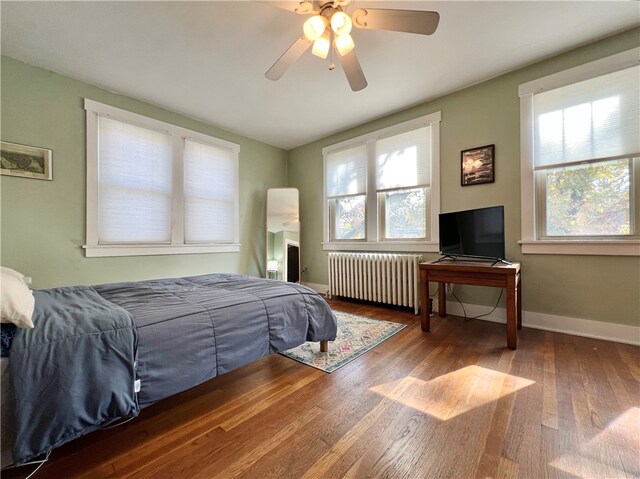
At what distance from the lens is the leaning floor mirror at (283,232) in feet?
14.1

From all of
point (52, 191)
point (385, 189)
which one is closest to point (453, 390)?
point (385, 189)

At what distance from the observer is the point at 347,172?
13.1 feet

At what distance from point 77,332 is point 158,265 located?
2374mm

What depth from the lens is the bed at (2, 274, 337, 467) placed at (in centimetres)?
94

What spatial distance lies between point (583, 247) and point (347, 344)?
2255mm

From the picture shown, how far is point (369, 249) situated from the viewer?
3.76 meters

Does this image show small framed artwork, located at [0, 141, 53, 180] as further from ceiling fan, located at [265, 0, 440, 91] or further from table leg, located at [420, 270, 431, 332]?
table leg, located at [420, 270, 431, 332]

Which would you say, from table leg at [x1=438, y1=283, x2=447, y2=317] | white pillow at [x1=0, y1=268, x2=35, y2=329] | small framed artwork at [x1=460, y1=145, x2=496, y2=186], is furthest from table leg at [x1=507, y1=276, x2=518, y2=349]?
white pillow at [x1=0, y1=268, x2=35, y2=329]

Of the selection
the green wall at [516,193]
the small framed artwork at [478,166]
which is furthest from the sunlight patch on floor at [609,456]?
the small framed artwork at [478,166]

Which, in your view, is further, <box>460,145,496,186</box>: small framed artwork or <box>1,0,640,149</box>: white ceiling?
<box>460,145,496,186</box>: small framed artwork

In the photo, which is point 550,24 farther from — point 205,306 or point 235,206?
point 235,206

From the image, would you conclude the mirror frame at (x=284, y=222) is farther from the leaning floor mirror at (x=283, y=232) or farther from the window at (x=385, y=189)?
the window at (x=385, y=189)

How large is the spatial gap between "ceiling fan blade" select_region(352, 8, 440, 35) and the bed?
1816 mm

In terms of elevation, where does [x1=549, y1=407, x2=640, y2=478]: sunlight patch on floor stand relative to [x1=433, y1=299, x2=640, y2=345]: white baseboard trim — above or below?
below
